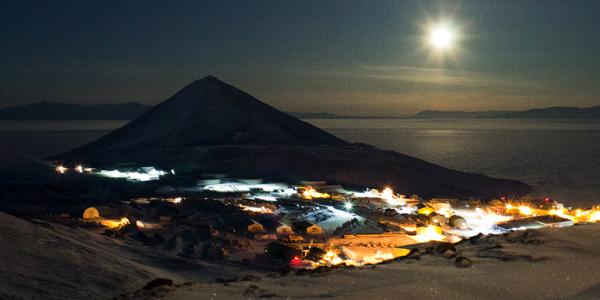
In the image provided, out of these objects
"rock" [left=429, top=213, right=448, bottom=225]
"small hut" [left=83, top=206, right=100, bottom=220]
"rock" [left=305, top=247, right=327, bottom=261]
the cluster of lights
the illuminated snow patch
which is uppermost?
the cluster of lights

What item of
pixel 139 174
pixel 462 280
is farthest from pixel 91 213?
pixel 139 174

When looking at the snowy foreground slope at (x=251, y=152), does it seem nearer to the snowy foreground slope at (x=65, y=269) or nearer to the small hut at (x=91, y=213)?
the small hut at (x=91, y=213)

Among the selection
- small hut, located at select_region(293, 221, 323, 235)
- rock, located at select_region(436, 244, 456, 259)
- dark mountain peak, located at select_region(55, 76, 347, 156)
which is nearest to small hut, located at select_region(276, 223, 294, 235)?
small hut, located at select_region(293, 221, 323, 235)

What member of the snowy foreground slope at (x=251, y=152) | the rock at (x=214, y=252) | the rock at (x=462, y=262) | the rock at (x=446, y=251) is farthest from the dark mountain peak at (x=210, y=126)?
the rock at (x=462, y=262)

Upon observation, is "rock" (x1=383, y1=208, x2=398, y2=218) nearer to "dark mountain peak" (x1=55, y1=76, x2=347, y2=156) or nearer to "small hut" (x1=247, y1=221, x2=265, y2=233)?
"small hut" (x1=247, y1=221, x2=265, y2=233)

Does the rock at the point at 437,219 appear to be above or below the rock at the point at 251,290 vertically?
below
